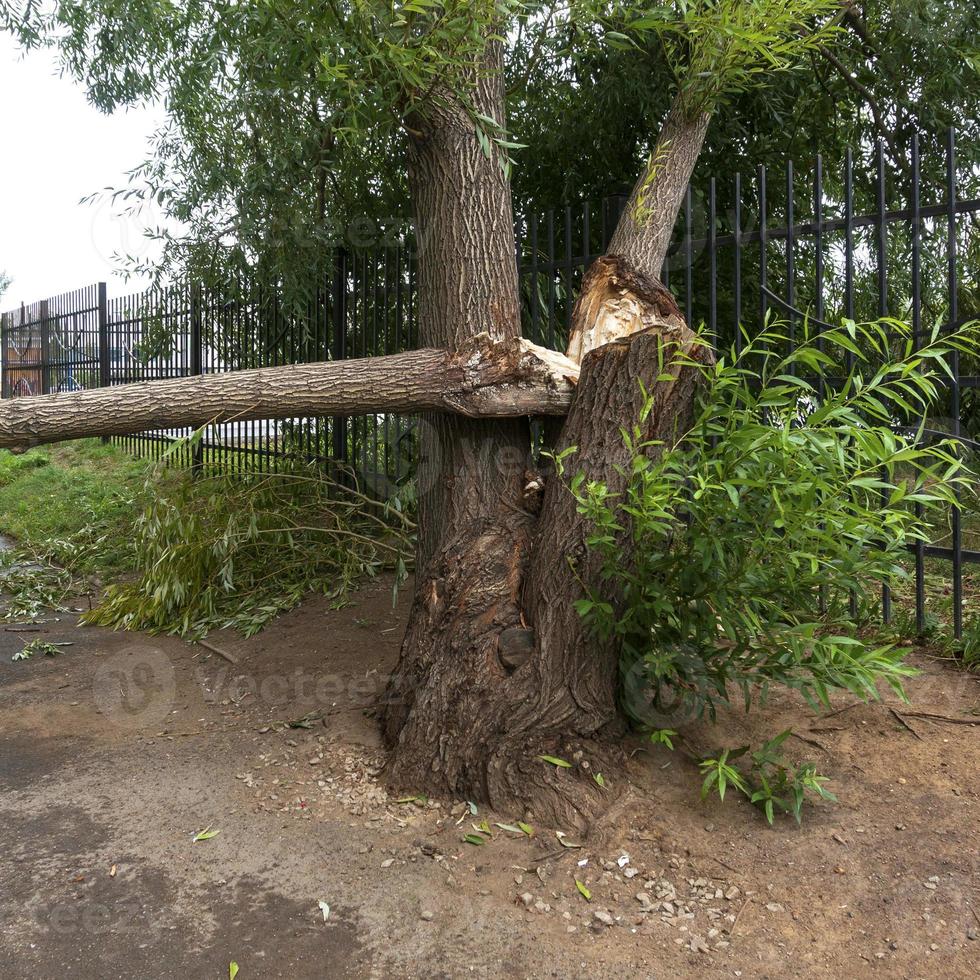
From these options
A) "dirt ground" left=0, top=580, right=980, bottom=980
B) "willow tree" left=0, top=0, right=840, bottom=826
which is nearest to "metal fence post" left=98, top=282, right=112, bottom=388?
"willow tree" left=0, top=0, right=840, bottom=826

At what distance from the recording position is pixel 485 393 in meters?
3.55

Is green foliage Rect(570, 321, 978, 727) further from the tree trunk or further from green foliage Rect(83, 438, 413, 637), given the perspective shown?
green foliage Rect(83, 438, 413, 637)

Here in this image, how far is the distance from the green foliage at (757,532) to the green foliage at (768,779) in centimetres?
22

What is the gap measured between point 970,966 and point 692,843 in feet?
2.71

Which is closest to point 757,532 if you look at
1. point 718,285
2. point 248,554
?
point 718,285

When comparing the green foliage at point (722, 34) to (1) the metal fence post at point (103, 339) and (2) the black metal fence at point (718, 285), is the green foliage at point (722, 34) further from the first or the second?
(1) the metal fence post at point (103, 339)

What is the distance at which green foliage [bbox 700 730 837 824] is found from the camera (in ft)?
9.68

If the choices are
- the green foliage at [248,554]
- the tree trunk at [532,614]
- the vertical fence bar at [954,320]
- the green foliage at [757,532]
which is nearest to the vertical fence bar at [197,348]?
the green foliage at [248,554]

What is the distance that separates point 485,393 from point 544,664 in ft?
3.42

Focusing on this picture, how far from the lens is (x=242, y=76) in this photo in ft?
18.9

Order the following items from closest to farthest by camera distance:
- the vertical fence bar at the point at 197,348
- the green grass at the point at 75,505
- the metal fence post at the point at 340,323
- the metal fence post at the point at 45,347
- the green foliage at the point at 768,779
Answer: the green foliage at the point at 768,779
the metal fence post at the point at 340,323
the green grass at the point at 75,505
the vertical fence bar at the point at 197,348
the metal fence post at the point at 45,347

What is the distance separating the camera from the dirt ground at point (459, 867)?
254 cm

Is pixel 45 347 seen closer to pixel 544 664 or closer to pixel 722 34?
pixel 722 34

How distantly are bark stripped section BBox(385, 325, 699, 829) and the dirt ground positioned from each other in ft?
0.50
